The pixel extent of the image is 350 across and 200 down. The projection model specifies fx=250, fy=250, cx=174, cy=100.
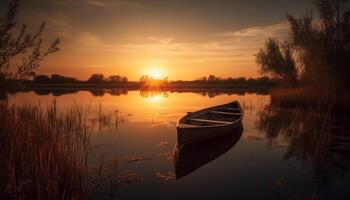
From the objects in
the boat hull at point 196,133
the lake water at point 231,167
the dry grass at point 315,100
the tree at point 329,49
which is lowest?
the lake water at point 231,167

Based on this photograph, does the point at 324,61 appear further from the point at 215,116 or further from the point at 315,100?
the point at 215,116

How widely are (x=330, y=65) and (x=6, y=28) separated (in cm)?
2412

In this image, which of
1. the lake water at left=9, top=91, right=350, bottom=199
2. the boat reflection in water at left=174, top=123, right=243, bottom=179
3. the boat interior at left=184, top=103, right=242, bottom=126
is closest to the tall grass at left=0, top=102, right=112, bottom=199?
the lake water at left=9, top=91, right=350, bottom=199

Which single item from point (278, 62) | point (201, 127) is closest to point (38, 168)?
point (201, 127)

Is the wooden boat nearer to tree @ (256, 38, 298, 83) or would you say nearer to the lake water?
the lake water

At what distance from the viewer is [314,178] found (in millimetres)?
8188

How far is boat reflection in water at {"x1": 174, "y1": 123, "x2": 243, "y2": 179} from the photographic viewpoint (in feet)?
29.4

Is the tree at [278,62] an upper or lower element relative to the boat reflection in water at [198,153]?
upper

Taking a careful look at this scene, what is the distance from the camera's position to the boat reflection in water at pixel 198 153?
8.95 m

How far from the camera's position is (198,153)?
10.5 meters

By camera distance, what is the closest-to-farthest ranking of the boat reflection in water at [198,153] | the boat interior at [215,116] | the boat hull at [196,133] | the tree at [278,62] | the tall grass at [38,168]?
the tall grass at [38,168]
the boat reflection in water at [198,153]
the boat hull at [196,133]
the boat interior at [215,116]
the tree at [278,62]

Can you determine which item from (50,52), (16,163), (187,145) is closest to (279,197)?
(187,145)

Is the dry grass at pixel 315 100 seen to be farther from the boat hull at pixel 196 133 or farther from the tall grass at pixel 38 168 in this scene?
the tall grass at pixel 38 168

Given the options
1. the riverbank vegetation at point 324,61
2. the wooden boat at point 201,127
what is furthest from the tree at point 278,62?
the wooden boat at point 201,127
